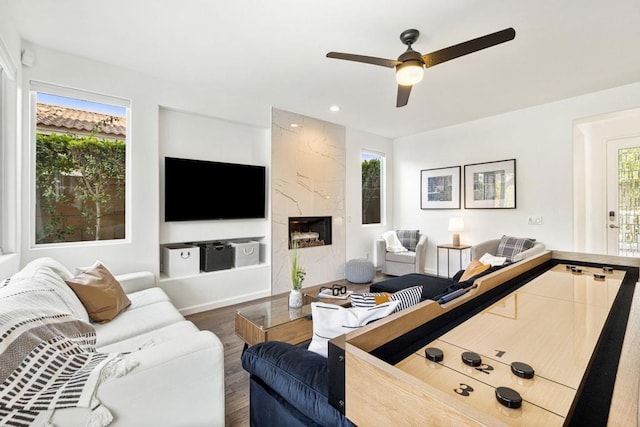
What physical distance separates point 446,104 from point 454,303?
341cm

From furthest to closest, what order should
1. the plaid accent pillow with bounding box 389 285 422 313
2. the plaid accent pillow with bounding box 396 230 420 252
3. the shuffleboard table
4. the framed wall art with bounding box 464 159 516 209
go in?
1. the plaid accent pillow with bounding box 396 230 420 252
2. the framed wall art with bounding box 464 159 516 209
3. the plaid accent pillow with bounding box 389 285 422 313
4. the shuffleboard table

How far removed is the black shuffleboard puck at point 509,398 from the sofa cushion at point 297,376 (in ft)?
1.40

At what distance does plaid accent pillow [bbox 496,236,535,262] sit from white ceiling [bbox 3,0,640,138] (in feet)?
6.03

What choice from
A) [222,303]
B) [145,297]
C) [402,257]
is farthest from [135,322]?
[402,257]

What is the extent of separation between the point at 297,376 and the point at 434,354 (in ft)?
1.64

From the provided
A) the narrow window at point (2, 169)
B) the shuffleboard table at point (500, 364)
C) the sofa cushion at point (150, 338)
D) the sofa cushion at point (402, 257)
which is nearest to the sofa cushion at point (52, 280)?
the sofa cushion at point (150, 338)

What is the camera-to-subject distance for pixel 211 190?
3586 mm

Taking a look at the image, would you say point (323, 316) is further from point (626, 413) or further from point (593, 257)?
point (593, 257)

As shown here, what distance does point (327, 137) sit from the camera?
15.5ft

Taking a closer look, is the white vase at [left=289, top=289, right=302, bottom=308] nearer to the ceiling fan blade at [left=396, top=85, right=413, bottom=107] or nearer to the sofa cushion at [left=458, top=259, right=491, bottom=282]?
the sofa cushion at [left=458, top=259, right=491, bottom=282]

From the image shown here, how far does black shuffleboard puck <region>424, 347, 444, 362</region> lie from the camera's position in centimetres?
88

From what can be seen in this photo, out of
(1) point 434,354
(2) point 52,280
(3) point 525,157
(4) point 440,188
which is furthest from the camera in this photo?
(4) point 440,188

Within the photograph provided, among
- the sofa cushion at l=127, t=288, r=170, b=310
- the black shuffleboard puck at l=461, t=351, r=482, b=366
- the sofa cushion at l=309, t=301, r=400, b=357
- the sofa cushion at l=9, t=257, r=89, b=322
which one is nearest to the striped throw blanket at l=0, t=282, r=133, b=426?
the sofa cushion at l=9, t=257, r=89, b=322

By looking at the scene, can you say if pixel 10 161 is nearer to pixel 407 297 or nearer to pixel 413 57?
pixel 407 297
